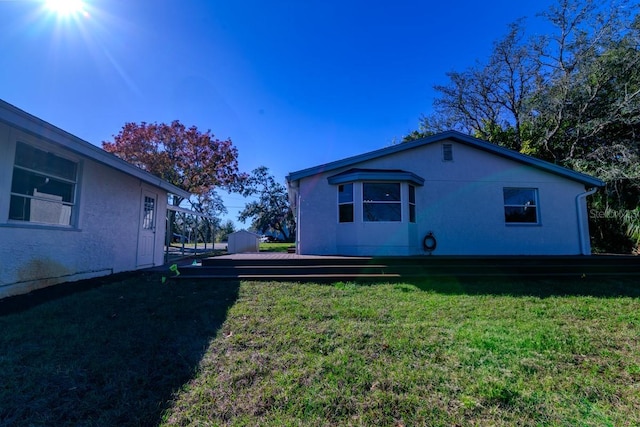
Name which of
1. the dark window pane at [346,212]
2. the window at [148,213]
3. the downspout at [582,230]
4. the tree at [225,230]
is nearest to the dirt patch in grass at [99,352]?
the window at [148,213]

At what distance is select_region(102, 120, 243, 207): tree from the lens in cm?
1916

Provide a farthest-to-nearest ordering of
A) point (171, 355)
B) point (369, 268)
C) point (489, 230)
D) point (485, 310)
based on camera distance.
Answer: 1. point (489, 230)
2. point (369, 268)
3. point (485, 310)
4. point (171, 355)

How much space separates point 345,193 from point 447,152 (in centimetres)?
396

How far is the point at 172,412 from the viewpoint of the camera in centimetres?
225

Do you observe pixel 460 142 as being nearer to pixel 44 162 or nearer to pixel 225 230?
pixel 44 162

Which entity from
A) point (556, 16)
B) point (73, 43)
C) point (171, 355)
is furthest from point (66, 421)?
point (556, 16)

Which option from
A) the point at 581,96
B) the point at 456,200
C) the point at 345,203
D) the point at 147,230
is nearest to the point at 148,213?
the point at 147,230

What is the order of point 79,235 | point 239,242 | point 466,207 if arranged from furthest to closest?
point 239,242 < point 466,207 < point 79,235

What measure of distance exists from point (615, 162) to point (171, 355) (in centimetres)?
1780

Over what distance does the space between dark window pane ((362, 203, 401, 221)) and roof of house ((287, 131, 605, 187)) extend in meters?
1.67

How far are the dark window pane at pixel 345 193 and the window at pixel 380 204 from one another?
458 mm

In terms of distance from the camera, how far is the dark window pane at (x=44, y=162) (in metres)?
5.25

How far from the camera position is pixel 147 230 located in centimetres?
939

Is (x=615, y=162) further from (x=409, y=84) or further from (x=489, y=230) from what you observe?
(x=409, y=84)
